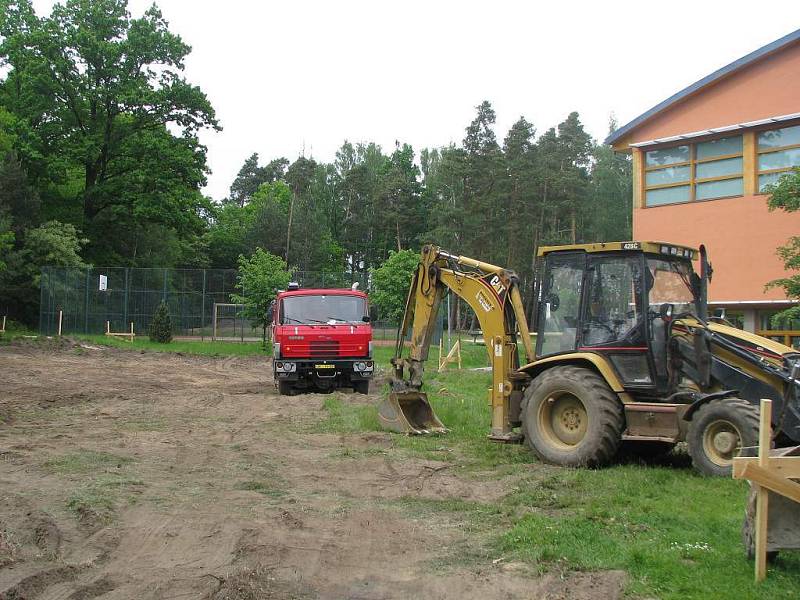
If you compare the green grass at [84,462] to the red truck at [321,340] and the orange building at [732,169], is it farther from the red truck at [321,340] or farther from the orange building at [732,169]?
the orange building at [732,169]

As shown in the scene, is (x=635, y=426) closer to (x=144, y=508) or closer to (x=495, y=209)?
(x=144, y=508)

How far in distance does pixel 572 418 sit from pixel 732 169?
15.1 meters

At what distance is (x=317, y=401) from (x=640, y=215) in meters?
12.2

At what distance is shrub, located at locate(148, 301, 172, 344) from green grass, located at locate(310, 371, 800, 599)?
29786 millimetres

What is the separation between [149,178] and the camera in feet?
159

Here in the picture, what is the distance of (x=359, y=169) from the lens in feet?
257

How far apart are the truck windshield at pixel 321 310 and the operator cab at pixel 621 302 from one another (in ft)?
29.7

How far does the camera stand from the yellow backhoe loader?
8875mm

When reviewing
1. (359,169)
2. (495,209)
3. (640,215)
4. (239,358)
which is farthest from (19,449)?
(359,169)

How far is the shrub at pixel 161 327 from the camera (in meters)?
39.2

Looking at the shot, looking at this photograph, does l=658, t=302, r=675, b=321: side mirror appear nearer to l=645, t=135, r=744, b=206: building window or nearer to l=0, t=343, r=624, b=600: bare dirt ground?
l=0, t=343, r=624, b=600: bare dirt ground

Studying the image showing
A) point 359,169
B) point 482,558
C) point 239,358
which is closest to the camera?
point 482,558

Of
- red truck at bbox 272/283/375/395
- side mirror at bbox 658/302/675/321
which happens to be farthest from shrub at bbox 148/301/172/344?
side mirror at bbox 658/302/675/321

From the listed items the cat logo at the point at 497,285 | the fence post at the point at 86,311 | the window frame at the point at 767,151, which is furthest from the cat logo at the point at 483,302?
the fence post at the point at 86,311
